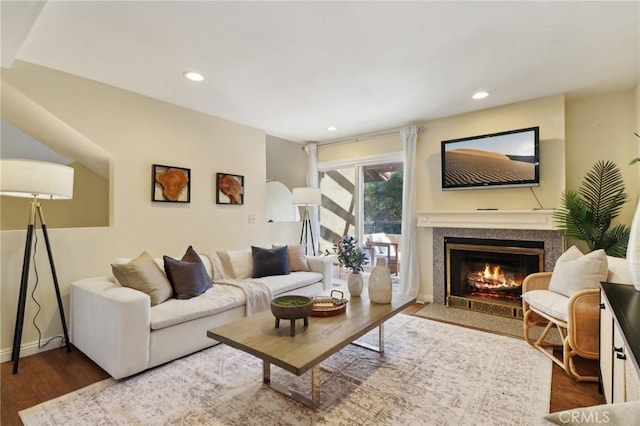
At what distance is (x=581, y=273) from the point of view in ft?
7.57

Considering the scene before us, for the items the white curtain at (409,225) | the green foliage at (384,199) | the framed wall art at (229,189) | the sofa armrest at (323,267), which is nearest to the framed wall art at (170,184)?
the framed wall art at (229,189)

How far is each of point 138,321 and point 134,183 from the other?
160 cm

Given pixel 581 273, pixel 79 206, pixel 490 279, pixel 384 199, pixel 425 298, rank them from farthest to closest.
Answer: pixel 384 199
pixel 425 298
pixel 490 279
pixel 79 206
pixel 581 273

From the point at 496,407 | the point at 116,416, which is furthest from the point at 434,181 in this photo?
the point at 116,416

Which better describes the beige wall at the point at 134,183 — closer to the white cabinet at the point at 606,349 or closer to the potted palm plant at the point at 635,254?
the white cabinet at the point at 606,349

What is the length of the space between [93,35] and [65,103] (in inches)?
35.8

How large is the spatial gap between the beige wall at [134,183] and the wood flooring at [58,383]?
0.30 meters

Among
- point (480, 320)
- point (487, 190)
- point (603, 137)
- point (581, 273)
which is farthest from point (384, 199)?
point (581, 273)

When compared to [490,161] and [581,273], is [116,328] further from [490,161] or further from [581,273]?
[490,161]

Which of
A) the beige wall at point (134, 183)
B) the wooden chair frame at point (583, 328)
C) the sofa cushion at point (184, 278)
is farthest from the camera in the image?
the sofa cushion at point (184, 278)

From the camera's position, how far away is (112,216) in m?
3.00

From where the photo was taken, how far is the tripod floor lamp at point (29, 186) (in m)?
2.15

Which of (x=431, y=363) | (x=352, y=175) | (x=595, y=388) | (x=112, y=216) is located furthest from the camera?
(x=352, y=175)

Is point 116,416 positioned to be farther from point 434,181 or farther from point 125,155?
point 434,181
